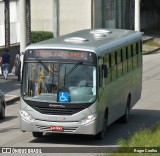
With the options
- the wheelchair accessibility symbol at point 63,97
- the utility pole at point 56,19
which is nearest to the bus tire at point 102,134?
the wheelchair accessibility symbol at point 63,97

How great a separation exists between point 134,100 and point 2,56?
13.5 meters

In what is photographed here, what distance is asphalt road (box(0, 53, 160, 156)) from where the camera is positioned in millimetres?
21562

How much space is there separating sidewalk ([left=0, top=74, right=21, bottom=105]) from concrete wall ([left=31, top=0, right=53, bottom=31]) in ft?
A: 58.1

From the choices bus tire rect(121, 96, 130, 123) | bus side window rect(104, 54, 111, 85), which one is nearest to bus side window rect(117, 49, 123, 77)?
bus side window rect(104, 54, 111, 85)

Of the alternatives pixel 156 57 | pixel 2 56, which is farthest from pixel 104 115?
pixel 156 57

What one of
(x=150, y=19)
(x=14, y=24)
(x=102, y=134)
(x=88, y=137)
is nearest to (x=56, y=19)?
(x=14, y=24)

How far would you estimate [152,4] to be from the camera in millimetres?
72375

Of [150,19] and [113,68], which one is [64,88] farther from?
[150,19]

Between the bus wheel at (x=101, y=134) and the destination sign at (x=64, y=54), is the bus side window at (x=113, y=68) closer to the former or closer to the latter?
the bus wheel at (x=101, y=134)

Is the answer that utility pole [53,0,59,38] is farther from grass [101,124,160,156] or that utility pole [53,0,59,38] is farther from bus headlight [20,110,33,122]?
grass [101,124,160,156]

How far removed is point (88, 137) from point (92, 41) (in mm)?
2805

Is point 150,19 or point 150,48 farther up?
point 150,19

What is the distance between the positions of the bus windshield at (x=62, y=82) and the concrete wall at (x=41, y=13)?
126ft

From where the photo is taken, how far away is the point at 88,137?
2275 cm
